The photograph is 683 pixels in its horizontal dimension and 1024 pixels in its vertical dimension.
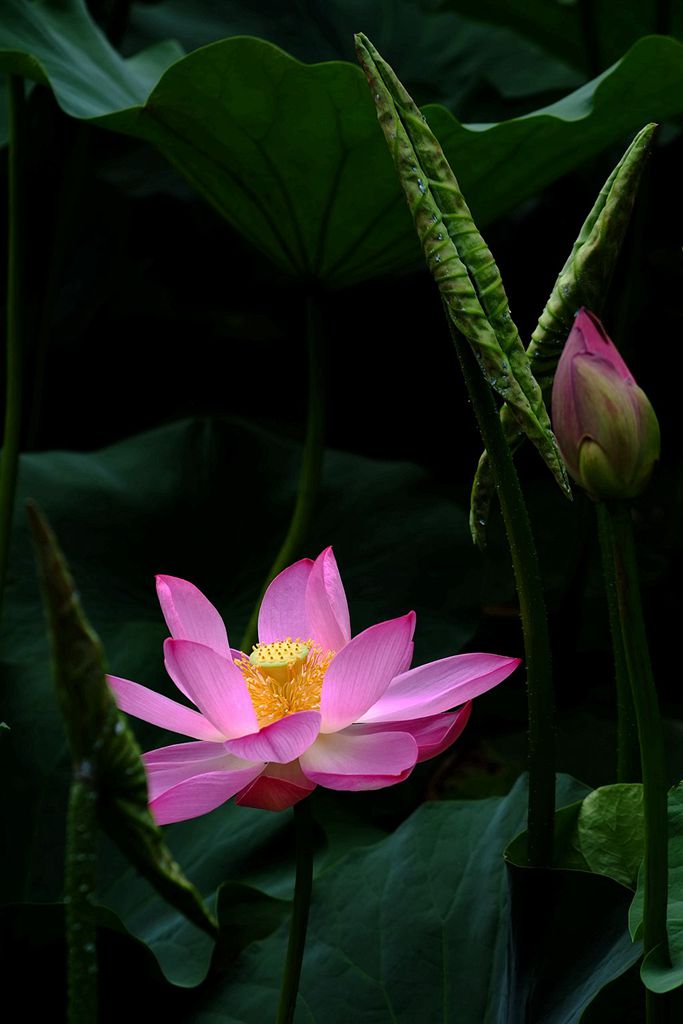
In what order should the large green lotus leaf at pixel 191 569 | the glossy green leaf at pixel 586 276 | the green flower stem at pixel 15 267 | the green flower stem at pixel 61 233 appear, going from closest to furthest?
the glossy green leaf at pixel 586 276 < the large green lotus leaf at pixel 191 569 < the green flower stem at pixel 15 267 < the green flower stem at pixel 61 233

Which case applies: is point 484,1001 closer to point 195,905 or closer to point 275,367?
point 195,905

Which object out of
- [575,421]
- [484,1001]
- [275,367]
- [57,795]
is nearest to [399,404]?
[275,367]

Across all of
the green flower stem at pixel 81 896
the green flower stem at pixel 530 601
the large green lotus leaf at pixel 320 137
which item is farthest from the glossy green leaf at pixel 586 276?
the large green lotus leaf at pixel 320 137

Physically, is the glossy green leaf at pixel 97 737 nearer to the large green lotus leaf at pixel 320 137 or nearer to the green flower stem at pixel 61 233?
the large green lotus leaf at pixel 320 137

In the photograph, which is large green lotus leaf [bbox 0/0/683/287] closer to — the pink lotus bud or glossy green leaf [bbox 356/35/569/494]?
glossy green leaf [bbox 356/35/569/494]

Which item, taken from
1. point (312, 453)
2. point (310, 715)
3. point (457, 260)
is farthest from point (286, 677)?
point (312, 453)

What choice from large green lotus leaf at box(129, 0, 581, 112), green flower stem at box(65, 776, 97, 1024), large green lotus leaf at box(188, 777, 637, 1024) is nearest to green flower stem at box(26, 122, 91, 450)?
large green lotus leaf at box(129, 0, 581, 112)

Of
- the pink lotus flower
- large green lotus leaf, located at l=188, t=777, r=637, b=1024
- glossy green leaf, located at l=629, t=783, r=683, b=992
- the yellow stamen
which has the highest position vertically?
the pink lotus flower
